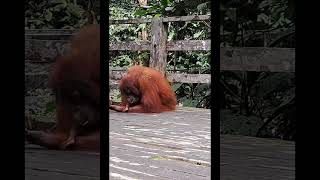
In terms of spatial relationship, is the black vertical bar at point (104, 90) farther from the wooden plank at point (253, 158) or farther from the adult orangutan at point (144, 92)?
the adult orangutan at point (144, 92)

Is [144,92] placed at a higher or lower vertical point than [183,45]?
lower

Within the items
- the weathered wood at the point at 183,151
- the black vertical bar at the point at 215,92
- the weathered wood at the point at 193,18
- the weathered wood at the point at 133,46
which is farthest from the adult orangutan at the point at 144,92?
the black vertical bar at the point at 215,92

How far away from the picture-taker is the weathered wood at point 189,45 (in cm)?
495

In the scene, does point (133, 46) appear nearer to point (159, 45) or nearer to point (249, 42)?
point (159, 45)

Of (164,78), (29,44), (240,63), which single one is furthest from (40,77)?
(164,78)

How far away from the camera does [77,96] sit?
148cm

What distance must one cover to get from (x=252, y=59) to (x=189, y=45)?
368 centimetres

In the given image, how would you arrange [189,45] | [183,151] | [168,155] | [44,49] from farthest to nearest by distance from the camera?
[189,45] → [183,151] → [168,155] → [44,49]

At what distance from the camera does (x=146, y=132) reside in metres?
A: 3.63

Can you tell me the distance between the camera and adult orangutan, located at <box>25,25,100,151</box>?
142 centimetres

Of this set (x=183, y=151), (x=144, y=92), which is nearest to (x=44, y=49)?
(x=183, y=151)

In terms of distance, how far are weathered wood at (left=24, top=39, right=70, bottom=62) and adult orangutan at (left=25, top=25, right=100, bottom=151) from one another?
0.7 inches
